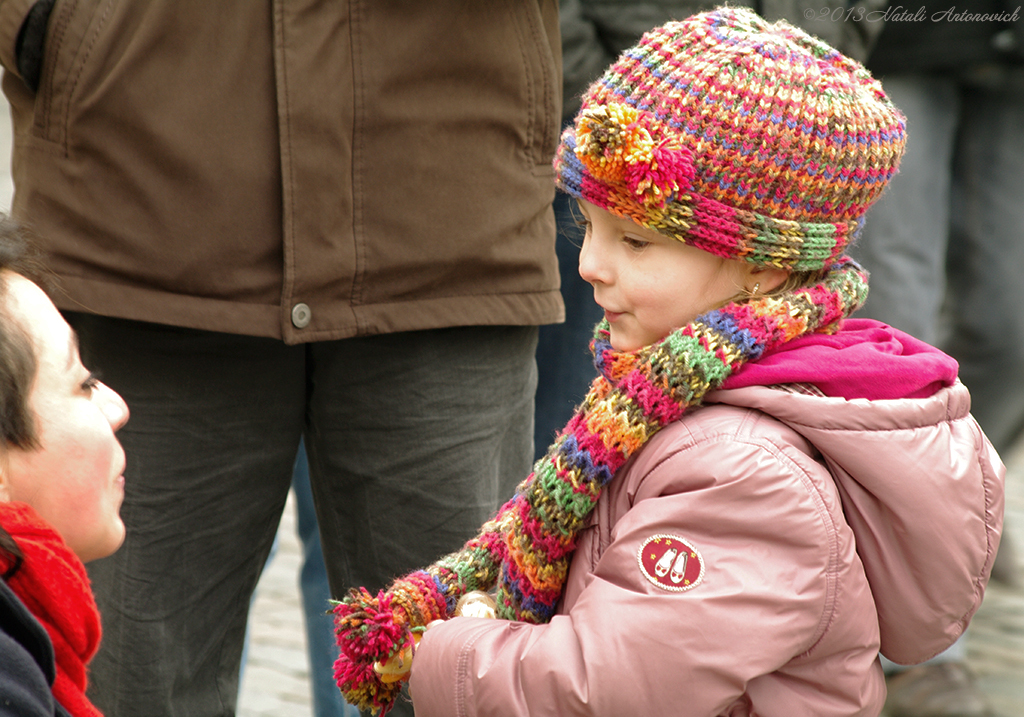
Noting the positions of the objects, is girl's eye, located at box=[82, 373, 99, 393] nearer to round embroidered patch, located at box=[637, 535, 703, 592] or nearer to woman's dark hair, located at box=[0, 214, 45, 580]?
woman's dark hair, located at box=[0, 214, 45, 580]

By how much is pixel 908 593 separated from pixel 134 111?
1.37 m

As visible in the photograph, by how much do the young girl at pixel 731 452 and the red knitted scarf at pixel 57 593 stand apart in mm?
386

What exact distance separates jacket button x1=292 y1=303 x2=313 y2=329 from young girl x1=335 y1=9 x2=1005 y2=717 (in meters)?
0.50

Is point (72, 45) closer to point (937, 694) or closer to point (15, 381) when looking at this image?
point (15, 381)

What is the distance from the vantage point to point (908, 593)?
1.56m

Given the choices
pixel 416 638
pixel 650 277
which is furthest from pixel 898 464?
pixel 416 638

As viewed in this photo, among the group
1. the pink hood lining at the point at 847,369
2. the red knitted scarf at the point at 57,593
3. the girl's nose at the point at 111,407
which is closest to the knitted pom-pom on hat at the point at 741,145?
the pink hood lining at the point at 847,369

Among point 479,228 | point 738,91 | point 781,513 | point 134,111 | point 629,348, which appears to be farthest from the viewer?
point 479,228

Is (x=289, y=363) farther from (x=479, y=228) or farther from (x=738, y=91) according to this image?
(x=738, y=91)

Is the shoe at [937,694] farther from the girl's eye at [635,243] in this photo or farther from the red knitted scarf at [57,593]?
the red knitted scarf at [57,593]

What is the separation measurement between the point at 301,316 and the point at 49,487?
21.1 inches

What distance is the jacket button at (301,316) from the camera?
75.0 inches

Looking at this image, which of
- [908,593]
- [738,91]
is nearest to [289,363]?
[738,91]

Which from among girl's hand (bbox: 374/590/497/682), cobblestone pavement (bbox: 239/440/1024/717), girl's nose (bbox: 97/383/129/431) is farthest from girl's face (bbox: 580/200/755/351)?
cobblestone pavement (bbox: 239/440/1024/717)
